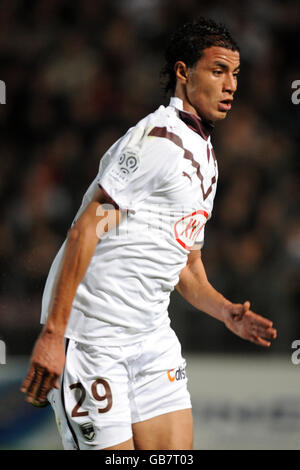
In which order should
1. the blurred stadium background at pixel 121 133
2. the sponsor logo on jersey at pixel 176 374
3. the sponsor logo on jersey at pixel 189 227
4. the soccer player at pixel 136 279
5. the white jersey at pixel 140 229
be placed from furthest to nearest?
the blurred stadium background at pixel 121 133 → the sponsor logo on jersey at pixel 176 374 → the sponsor logo on jersey at pixel 189 227 → the white jersey at pixel 140 229 → the soccer player at pixel 136 279

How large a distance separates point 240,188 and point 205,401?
2009 millimetres

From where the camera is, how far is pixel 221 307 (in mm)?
A: 3174

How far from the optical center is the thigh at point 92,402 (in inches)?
104

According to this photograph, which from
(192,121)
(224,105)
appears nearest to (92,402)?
(192,121)

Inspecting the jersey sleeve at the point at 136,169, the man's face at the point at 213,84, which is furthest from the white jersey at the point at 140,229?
the man's face at the point at 213,84

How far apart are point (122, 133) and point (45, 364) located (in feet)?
15.2

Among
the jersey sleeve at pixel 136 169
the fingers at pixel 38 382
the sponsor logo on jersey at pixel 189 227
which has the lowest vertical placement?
the fingers at pixel 38 382

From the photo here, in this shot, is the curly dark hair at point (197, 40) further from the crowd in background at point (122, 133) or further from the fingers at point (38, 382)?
the crowd in background at point (122, 133)

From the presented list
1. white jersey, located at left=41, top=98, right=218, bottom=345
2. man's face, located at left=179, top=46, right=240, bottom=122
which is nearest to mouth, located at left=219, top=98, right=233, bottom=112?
man's face, located at left=179, top=46, right=240, bottom=122

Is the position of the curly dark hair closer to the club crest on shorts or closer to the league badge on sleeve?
the league badge on sleeve

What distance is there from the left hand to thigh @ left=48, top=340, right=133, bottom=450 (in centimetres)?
65

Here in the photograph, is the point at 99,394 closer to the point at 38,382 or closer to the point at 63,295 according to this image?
the point at 38,382

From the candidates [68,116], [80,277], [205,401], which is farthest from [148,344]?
[68,116]

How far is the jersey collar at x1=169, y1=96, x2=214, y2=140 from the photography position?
2896mm
